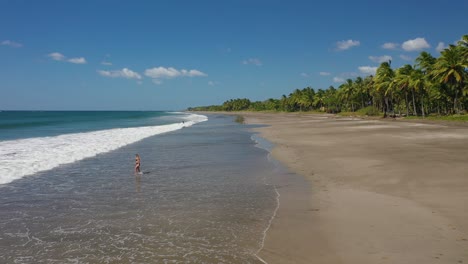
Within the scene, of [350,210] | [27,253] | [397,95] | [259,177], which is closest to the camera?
[27,253]

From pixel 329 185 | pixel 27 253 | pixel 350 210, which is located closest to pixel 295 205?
pixel 350 210

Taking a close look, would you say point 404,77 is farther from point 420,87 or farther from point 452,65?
point 452,65

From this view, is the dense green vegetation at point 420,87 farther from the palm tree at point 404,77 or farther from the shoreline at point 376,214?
the shoreline at point 376,214

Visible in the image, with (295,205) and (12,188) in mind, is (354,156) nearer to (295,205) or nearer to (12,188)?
(295,205)

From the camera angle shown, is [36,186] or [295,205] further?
[36,186]

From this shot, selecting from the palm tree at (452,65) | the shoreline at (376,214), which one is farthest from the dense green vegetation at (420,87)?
the shoreline at (376,214)

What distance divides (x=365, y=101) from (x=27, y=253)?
4272 inches

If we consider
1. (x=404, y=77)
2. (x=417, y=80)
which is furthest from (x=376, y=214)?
(x=404, y=77)

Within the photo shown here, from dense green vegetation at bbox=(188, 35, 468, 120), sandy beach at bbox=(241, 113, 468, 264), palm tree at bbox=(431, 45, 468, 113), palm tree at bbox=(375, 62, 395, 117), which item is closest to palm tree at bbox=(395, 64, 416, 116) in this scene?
dense green vegetation at bbox=(188, 35, 468, 120)

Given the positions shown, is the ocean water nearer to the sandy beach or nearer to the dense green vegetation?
the sandy beach

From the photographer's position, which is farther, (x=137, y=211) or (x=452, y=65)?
(x=452, y=65)

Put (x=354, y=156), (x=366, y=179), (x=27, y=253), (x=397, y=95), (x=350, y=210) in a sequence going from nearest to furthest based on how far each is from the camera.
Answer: (x=27, y=253), (x=350, y=210), (x=366, y=179), (x=354, y=156), (x=397, y=95)

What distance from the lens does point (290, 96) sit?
164 m

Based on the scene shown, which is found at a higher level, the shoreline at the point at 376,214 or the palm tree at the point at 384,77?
the palm tree at the point at 384,77
